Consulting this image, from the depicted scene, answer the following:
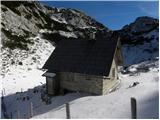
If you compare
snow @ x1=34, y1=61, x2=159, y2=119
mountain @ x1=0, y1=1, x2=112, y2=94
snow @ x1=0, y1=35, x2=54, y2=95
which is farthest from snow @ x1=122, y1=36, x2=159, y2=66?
snow @ x1=34, y1=61, x2=159, y2=119

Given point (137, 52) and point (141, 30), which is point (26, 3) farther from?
point (141, 30)

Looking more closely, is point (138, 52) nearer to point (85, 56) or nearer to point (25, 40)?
point (25, 40)

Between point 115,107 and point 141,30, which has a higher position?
point 141,30

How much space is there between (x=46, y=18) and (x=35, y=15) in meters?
4.61

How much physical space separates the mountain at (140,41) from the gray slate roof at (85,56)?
4042cm

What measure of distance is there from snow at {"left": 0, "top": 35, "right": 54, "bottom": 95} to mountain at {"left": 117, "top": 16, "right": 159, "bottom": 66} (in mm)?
24472

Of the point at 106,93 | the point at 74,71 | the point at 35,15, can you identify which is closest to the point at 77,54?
the point at 74,71

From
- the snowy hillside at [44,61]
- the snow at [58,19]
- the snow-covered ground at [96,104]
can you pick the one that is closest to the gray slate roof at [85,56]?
the snowy hillside at [44,61]

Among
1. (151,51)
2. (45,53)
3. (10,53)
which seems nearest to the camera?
(10,53)

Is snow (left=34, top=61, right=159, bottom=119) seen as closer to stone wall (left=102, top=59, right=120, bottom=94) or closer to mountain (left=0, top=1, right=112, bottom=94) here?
stone wall (left=102, top=59, right=120, bottom=94)

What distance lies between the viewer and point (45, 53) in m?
52.5

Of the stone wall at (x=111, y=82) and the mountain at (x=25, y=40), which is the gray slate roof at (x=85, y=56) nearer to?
the stone wall at (x=111, y=82)

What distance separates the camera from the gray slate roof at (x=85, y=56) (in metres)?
25.4

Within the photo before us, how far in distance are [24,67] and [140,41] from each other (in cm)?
5044
